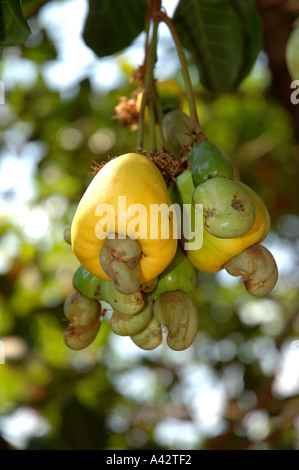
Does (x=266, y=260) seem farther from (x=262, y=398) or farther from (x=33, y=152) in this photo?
(x=33, y=152)

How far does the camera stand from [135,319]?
0.90 meters

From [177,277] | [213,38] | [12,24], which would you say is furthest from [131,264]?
[213,38]

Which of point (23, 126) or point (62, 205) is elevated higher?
point (23, 126)

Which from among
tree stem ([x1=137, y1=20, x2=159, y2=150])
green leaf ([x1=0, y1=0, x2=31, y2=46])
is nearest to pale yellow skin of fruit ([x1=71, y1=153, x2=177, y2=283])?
tree stem ([x1=137, y1=20, x2=159, y2=150])

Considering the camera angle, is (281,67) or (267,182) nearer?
(281,67)

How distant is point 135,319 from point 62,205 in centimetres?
238

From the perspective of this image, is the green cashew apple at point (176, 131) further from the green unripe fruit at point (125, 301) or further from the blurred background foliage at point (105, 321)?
the blurred background foliage at point (105, 321)

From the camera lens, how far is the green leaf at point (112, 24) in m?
1.44

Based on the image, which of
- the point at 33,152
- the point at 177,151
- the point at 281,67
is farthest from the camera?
the point at 33,152

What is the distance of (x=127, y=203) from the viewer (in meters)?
0.76

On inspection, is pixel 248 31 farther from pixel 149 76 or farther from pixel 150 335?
pixel 150 335

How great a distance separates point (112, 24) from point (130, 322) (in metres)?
0.94

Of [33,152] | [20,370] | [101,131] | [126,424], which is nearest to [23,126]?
[33,152]

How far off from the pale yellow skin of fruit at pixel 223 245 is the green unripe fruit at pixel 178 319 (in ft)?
0.24
